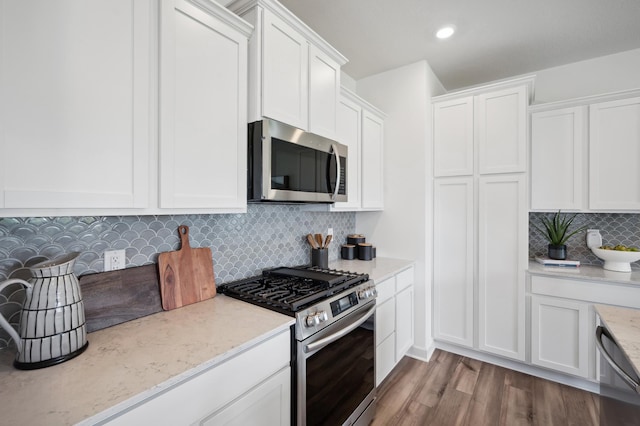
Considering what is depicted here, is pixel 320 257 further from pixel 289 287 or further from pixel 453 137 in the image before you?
pixel 453 137

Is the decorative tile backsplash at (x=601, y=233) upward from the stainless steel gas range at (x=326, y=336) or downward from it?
upward

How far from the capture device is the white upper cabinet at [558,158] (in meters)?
2.45

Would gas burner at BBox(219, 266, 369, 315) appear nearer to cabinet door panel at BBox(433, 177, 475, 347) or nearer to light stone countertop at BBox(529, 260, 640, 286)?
cabinet door panel at BBox(433, 177, 475, 347)

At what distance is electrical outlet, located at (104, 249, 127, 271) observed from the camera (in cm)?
125

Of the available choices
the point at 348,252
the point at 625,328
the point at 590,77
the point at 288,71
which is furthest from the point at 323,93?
the point at 590,77

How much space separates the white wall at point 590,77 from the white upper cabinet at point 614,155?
52 centimetres

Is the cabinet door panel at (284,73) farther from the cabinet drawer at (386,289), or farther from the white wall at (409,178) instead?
the white wall at (409,178)

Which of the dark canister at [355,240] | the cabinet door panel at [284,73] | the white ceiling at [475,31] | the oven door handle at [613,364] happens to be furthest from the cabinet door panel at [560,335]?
the cabinet door panel at [284,73]

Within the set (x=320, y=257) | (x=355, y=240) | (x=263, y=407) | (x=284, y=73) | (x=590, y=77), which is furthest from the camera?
(x=355, y=240)

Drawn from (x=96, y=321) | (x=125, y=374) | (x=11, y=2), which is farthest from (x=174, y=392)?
(x=11, y=2)

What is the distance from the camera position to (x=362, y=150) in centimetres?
258

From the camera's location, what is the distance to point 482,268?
Result: 2623mm

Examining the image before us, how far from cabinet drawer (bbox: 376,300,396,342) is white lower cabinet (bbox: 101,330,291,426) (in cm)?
100

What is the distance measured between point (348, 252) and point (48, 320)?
2175 mm
